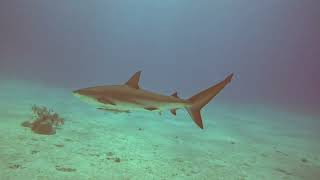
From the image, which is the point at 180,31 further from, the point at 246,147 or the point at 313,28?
the point at 246,147

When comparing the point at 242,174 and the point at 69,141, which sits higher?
the point at 69,141

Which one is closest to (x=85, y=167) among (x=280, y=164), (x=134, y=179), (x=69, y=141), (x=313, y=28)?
(x=134, y=179)

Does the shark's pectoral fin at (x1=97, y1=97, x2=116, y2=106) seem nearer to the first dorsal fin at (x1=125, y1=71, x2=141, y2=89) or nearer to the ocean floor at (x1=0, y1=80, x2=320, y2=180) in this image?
the first dorsal fin at (x1=125, y1=71, x2=141, y2=89)

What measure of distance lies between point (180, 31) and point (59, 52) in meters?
53.5

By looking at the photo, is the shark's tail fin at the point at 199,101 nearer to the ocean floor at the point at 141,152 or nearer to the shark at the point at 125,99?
the shark at the point at 125,99

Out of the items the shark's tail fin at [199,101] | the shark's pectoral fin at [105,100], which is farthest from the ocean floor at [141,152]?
the shark's pectoral fin at [105,100]

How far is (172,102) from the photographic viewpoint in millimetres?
5137

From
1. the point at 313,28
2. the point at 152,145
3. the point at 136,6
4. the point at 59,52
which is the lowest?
the point at 152,145

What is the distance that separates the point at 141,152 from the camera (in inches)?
332

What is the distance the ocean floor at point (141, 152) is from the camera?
6.44 meters

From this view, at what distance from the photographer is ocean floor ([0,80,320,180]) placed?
6.44 meters

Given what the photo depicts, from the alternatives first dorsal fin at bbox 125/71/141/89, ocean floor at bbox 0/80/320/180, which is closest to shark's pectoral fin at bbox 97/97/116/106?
first dorsal fin at bbox 125/71/141/89

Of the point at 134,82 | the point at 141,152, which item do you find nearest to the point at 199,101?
the point at 134,82

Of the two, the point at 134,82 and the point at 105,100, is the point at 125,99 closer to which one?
the point at 105,100
